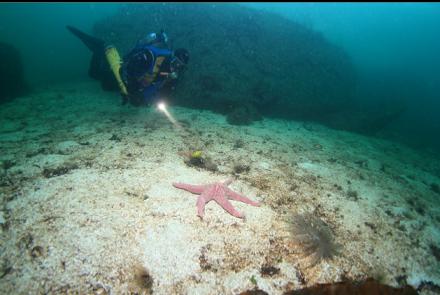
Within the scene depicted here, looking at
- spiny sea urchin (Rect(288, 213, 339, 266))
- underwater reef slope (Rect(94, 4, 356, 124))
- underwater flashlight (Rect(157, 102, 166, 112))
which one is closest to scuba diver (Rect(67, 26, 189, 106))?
underwater flashlight (Rect(157, 102, 166, 112))

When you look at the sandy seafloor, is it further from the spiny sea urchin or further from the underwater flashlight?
the underwater flashlight

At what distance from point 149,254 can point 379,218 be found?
4.18 m

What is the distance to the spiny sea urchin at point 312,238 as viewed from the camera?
11.6ft

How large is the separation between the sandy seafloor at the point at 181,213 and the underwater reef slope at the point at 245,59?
10.7 ft

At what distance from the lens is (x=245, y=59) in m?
11.0

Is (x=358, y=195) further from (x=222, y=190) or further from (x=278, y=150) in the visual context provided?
(x=222, y=190)

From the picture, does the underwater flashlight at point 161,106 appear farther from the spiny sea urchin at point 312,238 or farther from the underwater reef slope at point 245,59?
the spiny sea urchin at point 312,238

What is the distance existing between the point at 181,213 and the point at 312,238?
6.75 feet

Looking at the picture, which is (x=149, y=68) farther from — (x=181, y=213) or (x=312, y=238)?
(x=312, y=238)

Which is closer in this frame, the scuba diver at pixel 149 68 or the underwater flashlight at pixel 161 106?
the scuba diver at pixel 149 68

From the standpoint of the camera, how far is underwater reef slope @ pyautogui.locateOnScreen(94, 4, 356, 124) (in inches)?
393

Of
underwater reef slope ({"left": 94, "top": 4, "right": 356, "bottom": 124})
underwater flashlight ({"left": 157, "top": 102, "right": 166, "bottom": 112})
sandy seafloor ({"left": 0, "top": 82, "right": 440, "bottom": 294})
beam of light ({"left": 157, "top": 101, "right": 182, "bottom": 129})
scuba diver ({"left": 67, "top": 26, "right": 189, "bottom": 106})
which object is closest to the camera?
sandy seafloor ({"left": 0, "top": 82, "right": 440, "bottom": 294})

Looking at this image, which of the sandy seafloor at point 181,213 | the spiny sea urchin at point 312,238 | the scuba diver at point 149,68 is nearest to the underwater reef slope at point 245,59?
the scuba diver at point 149,68

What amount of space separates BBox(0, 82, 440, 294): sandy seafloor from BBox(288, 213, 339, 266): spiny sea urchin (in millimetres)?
119
